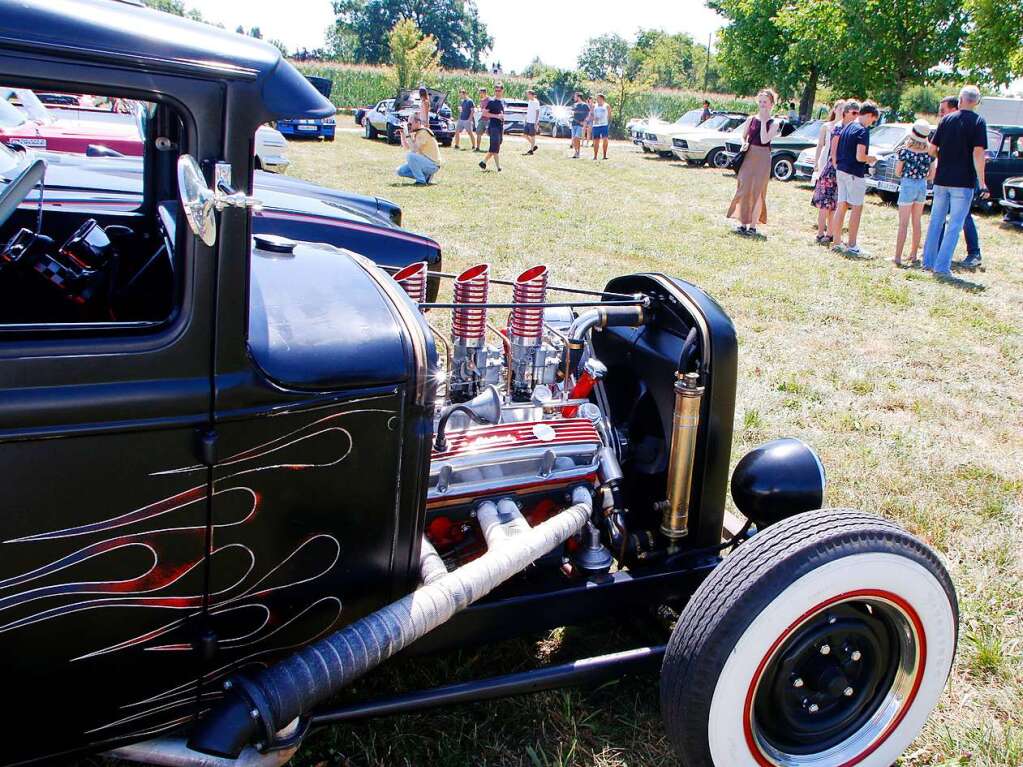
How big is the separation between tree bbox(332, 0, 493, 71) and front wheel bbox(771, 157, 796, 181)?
2589 inches

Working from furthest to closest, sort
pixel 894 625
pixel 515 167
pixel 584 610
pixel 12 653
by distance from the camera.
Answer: pixel 515 167, pixel 584 610, pixel 894 625, pixel 12 653

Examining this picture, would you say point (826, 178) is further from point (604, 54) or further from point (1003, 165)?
point (604, 54)

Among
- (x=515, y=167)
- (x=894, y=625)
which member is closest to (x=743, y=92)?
(x=515, y=167)

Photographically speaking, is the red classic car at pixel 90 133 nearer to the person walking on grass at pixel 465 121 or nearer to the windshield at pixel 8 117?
the windshield at pixel 8 117

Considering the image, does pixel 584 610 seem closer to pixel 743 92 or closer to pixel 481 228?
pixel 481 228

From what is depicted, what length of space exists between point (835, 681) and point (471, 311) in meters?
1.56

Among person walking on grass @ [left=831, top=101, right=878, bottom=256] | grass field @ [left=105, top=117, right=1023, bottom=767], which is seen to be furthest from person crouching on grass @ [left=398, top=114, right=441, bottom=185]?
person walking on grass @ [left=831, top=101, right=878, bottom=256]

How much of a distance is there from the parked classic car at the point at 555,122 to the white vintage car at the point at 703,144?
492 inches

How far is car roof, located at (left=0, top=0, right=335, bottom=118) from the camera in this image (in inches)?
54.0

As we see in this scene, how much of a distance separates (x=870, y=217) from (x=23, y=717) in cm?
1445

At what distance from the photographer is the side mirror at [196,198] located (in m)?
1.45

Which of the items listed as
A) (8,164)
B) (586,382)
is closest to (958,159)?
(586,382)

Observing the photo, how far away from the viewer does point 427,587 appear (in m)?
2.06

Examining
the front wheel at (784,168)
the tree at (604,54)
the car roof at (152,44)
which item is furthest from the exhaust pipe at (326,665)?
the tree at (604,54)
